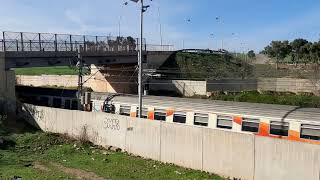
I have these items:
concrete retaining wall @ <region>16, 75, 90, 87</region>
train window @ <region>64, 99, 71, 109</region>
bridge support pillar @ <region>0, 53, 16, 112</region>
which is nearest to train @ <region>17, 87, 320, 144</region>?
train window @ <region>64, 99, 71, 109</region>

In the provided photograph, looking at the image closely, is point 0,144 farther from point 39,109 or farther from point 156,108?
point 156,108

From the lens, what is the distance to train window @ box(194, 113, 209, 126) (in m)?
23.7

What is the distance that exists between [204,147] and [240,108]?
4.71 meters

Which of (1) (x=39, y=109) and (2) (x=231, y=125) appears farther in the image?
(1) (x=39, y=109)

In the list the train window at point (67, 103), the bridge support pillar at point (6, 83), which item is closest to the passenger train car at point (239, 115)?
the train window at point (67, 103)

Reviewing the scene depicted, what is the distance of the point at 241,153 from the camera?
56.9 feet

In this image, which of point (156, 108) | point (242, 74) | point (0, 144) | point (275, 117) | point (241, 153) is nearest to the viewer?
point (241, 153)

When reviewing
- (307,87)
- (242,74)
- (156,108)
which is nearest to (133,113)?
(156,108)

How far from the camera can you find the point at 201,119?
944 inches

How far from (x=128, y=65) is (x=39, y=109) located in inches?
1142

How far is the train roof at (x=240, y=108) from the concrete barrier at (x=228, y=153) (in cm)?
386

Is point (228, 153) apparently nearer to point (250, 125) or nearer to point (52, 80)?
point (250, 125)

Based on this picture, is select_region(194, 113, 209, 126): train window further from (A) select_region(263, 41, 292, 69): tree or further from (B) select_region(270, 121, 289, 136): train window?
(A) select_region(263, 41, 292, 69): tree

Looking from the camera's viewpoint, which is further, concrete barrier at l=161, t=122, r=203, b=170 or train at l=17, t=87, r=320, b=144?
train at l=17, t=87, r=320, b=144
